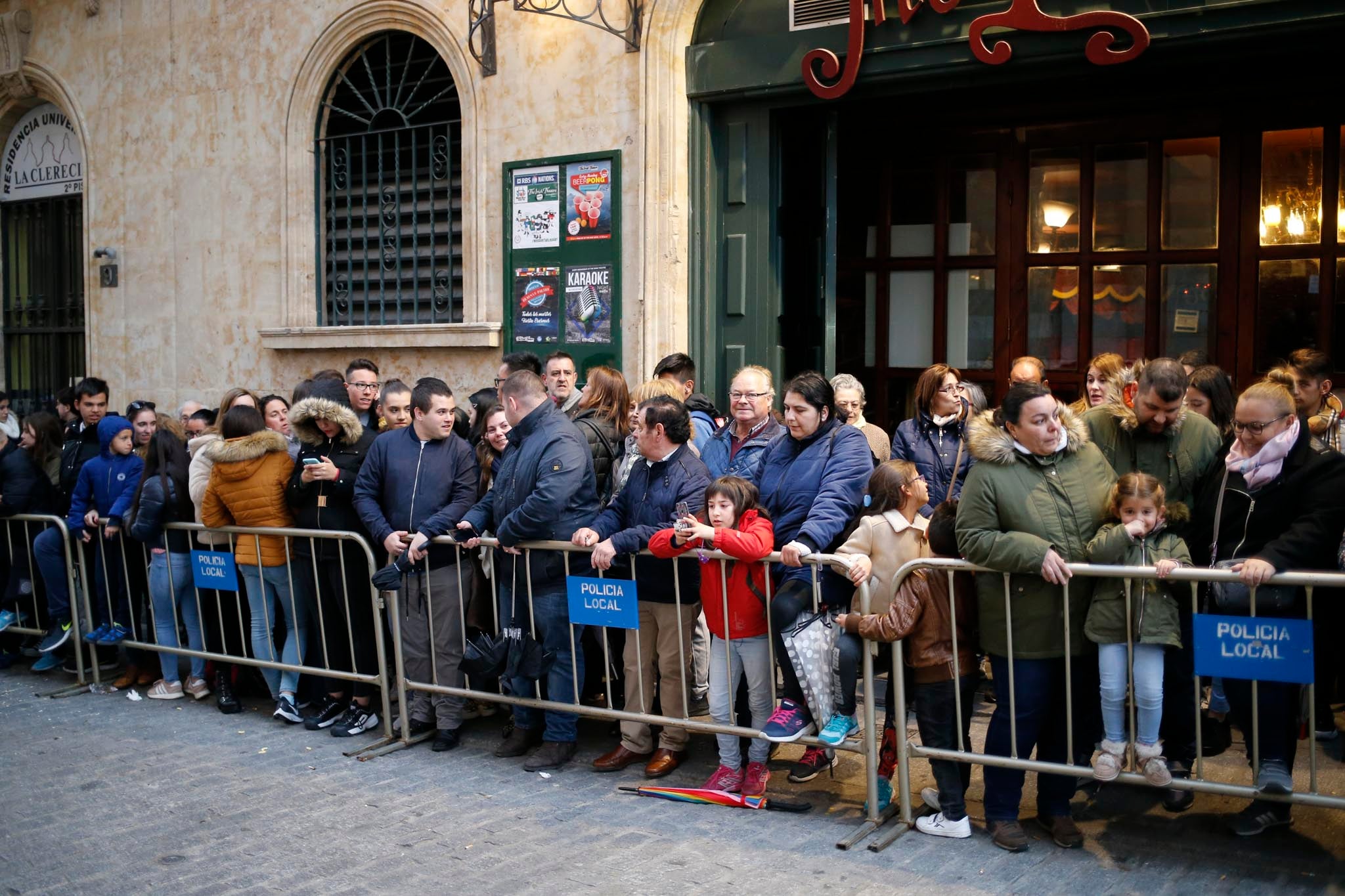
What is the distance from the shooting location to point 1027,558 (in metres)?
4.91

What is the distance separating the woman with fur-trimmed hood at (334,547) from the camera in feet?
23.5

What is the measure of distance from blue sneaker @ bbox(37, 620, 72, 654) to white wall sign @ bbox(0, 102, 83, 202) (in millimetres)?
6896

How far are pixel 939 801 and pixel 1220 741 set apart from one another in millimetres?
1310

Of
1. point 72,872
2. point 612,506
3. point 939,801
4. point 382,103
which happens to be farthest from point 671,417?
point 382,103

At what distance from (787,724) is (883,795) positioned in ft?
1.78

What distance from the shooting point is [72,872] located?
16.9 ft

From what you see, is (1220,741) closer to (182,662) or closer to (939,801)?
(939,801)

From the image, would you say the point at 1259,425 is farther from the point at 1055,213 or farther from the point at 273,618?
the point at 273,618

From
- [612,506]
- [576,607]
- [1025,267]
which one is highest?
[1025,267]

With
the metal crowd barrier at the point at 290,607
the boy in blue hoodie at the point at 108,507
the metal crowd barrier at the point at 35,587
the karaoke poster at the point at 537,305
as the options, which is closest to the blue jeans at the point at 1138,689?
the metal crowd barrier at the point at 290,607

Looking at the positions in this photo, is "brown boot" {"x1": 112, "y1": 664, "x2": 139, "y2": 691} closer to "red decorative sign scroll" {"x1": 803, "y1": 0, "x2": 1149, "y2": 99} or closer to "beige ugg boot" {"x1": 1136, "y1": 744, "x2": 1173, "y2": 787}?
"red decorative sign scroll" {"x1": 803, "y1": 0, "x2": 1149, "y2": 99}

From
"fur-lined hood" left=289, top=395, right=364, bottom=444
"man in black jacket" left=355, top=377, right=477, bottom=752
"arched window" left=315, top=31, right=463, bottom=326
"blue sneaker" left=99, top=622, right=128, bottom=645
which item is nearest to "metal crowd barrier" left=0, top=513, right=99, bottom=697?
"blue sneaker" left=99, top=622, right=128, bottom=645

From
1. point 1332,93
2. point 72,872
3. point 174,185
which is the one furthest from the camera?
point 174,185

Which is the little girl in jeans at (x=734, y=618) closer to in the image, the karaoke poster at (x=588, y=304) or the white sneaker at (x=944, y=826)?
the white sneaker at (x=944, y=826)
